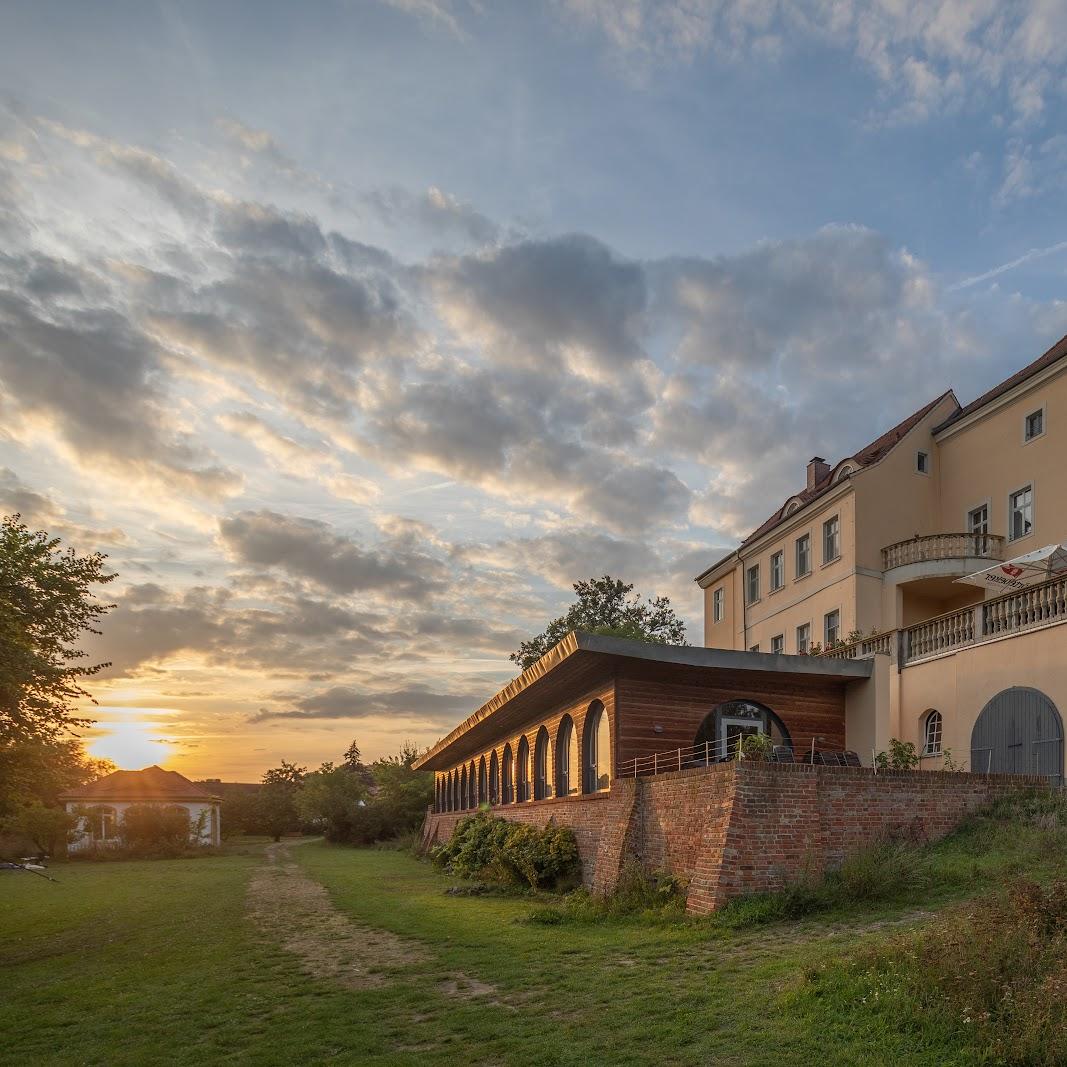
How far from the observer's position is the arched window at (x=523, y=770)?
2712 centimetres

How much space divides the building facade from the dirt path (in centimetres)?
1247

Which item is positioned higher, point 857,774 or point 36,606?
point 36,606

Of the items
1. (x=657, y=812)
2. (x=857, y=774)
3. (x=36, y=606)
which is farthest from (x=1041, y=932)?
(x=36, y=606)

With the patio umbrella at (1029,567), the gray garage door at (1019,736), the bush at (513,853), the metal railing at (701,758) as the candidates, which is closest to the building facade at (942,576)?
the gray garage door at (1019,736)

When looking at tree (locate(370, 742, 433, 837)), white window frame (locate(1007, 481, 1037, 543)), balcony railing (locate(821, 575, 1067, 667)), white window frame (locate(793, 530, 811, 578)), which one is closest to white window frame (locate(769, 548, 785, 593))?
white window frame (locate(793, 530, 811, 578))

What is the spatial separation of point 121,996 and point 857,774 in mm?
10339

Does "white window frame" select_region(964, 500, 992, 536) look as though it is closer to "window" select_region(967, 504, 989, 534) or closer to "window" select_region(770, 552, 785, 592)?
"window" select_region(967, 504, 989, 534)

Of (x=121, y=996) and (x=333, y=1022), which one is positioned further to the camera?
(x=121, y=996)

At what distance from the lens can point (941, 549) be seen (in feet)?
87.0

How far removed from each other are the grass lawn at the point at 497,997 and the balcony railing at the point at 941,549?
1391 cm

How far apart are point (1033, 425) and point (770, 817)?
17897 mm

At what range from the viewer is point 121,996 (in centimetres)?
1043

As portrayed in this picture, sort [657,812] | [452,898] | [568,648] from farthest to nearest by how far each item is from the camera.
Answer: [452,898] → [568,648] → [657,812]

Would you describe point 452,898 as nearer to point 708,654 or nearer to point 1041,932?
point 708,654
